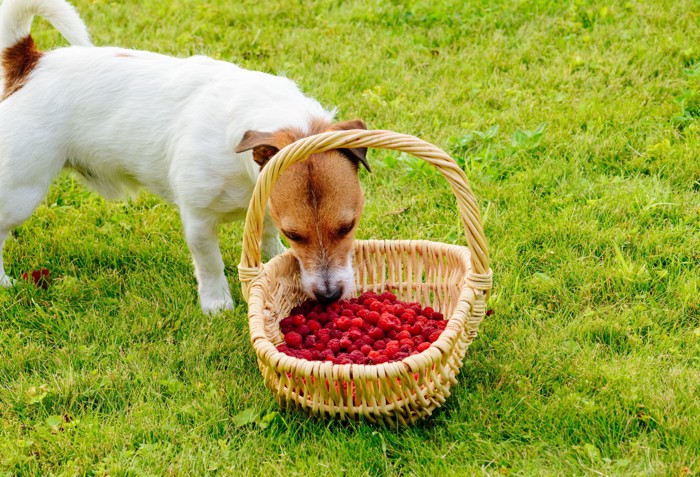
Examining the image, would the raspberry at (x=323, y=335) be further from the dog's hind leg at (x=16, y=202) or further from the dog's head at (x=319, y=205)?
the dog's hind leg at (x=16, y=202)

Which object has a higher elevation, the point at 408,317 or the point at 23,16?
the point at 23,16

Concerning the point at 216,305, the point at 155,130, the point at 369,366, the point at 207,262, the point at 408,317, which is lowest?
the point at 216,305

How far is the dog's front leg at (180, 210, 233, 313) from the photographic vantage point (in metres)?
4.28

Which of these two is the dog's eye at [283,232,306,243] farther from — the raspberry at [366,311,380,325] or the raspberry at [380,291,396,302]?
the raspberry at [380,291,396,302]

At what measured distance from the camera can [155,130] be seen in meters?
4.39

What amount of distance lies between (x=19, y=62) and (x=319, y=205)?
207 cm

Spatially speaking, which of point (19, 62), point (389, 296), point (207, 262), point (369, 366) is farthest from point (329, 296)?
point (19, 62)

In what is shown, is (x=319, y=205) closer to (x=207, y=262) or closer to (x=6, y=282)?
(x=207, y=262)

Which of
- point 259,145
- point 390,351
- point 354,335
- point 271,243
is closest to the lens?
point 390,351

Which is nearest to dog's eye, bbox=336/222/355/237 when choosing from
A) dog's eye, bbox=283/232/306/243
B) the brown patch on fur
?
dog's eye, bbox=283/232/306/243

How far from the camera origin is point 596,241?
459 centimetres

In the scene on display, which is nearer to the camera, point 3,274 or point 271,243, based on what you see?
point 3,274

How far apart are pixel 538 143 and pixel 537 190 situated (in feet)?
1.67

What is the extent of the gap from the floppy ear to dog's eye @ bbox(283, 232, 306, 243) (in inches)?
13.7
